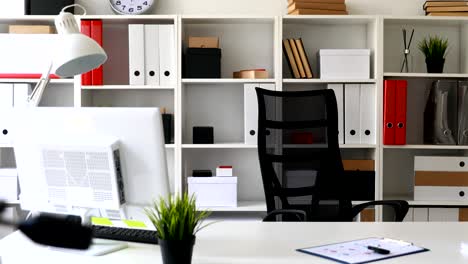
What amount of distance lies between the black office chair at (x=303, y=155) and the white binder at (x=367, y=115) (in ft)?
2.95

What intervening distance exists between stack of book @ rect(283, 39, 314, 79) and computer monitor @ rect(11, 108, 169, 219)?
7.39ft

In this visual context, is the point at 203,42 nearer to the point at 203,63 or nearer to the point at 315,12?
the point at 203,63

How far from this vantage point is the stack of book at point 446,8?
3686 mm

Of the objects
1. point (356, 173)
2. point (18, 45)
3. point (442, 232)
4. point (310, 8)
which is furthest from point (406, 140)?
point (18, 45)

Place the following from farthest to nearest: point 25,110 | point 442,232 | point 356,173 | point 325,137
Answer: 1. point 356,173
2. point 325,137
3. point 442,232
4. point 25,110

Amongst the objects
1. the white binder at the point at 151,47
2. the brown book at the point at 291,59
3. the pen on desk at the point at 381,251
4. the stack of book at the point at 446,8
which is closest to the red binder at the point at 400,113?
the stack of book at the point at 446,8

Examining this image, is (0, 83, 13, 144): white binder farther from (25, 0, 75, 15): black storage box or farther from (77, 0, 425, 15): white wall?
(77, 0, 425, 15): white wall

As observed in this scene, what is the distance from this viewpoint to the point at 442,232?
1926 millimetres

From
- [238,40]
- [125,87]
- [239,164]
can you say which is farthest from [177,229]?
[238,40]

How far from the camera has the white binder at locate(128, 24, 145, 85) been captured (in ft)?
11.8

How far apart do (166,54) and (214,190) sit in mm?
948

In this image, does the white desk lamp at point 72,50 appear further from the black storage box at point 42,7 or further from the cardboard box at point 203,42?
the black storage box at point 42,7

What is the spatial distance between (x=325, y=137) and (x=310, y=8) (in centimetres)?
118

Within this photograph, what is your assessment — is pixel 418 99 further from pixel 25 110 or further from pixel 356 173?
pixel 25 110
